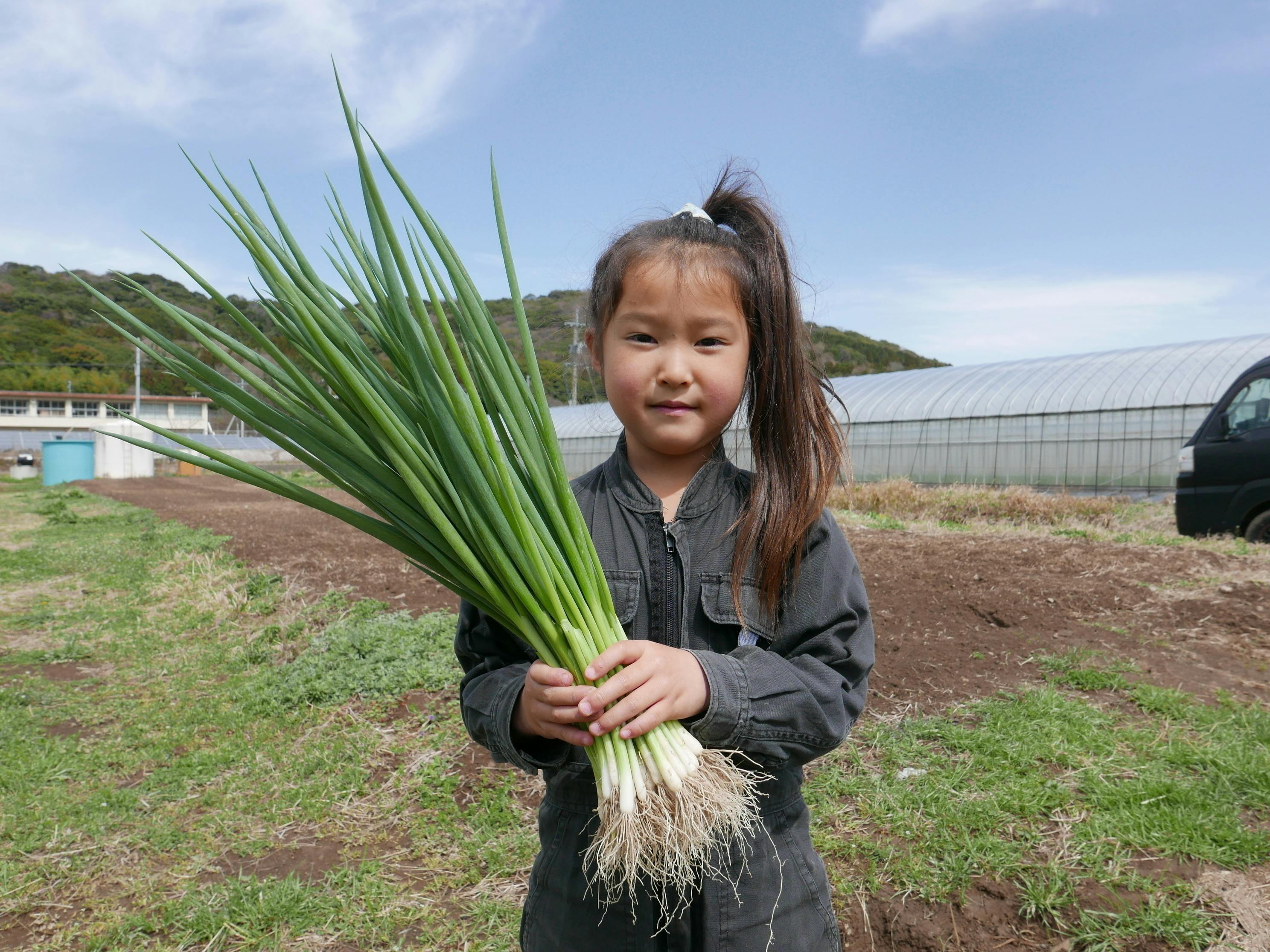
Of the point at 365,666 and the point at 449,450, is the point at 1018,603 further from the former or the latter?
the point at 449,450

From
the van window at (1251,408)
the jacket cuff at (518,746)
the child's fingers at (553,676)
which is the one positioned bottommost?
the jacket cuff at (518,746)

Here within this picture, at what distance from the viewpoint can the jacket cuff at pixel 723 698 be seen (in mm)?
945

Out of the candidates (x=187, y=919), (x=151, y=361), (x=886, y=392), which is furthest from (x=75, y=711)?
(x=886, y=392)

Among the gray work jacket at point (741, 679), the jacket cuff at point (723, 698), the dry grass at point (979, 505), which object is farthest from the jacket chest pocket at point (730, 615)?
the dry grass at point (979, 505)

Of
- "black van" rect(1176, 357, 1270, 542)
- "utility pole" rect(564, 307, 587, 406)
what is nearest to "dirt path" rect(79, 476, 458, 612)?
"utility pole" rect(564, 307, 587, 406)

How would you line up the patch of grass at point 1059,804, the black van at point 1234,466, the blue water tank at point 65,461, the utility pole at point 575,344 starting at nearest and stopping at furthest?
1. the utility pole at point 575,344
2. the patch of grass at point 1059,804
3. the black van at point 1234,466
4. the blue water tank at point 65,461

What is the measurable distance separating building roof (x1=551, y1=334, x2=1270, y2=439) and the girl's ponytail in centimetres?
855

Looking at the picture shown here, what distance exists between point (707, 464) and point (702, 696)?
368 millimetres

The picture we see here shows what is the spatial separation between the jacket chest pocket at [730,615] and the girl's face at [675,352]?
0.19 m

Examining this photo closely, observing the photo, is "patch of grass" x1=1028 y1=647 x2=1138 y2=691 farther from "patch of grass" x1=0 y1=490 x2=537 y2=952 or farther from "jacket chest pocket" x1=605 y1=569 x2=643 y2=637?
"jacket chest pocket" x1=605 y1=569 x2=643 y2=637

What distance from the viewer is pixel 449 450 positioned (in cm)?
99

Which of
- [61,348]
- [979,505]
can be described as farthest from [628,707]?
[61,348]

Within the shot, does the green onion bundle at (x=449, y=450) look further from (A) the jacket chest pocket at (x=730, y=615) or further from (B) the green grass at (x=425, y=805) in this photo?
(B) the green grass at (x=425, y=805)

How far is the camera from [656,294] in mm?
1078
